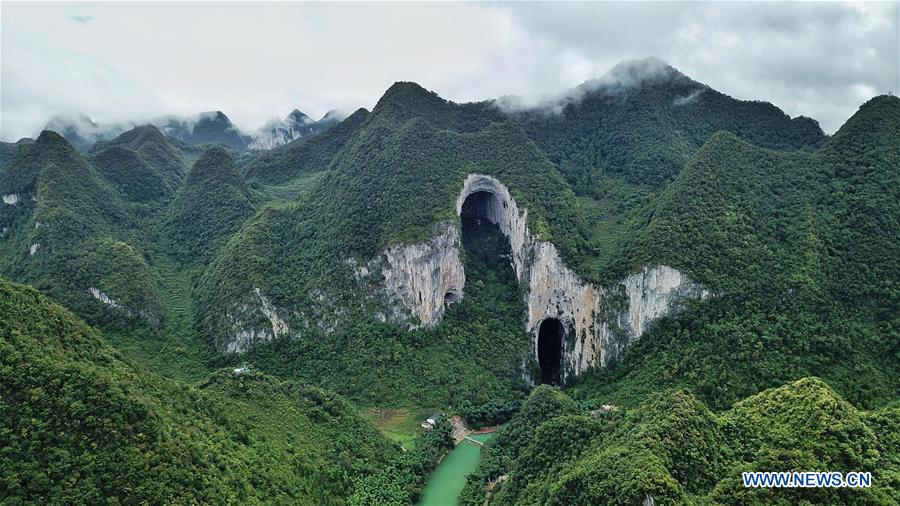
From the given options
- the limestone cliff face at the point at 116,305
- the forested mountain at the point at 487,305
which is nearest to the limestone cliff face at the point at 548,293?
the forested mountain at the point at 487,305

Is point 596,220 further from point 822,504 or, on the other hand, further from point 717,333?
point 822,504

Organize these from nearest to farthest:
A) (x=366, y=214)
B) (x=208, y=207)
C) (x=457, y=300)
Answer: (x=457, y=300) < (x=366, y=214) < (x=208, y=207)

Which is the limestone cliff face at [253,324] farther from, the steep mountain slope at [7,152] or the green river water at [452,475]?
the steep mountain slope at [7,152]

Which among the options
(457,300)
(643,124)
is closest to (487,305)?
(457,300)

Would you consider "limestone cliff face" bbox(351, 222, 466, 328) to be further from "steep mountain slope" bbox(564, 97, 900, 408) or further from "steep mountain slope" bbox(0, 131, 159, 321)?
"steep mountain slope" bbox(0, 131, 159, 321)

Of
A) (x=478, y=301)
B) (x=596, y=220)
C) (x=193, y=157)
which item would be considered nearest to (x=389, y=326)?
(x=478, y=301)

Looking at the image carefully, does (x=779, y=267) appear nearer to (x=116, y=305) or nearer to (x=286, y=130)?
(x=116, y=305)

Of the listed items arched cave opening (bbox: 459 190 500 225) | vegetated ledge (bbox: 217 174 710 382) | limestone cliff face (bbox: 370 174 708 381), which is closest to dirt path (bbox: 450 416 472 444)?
vegetated ledge (bbox: 217 174 710 382)

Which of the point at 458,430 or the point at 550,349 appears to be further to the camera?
the point at 550,349
